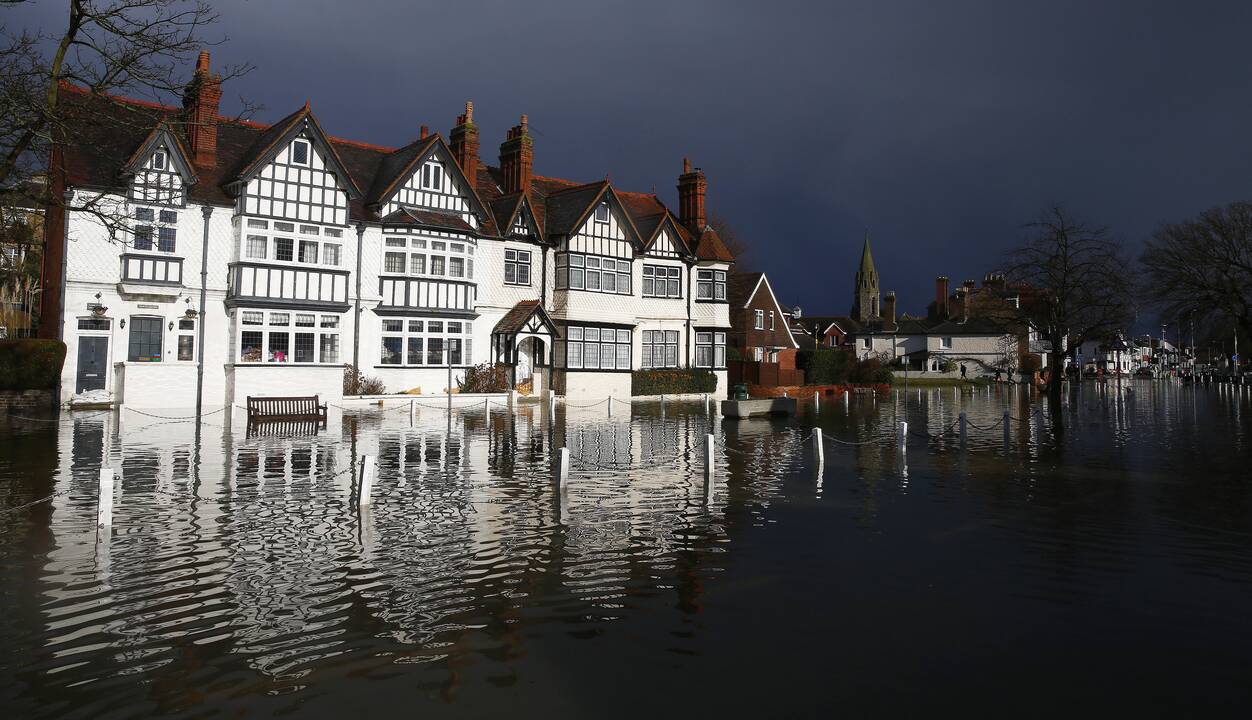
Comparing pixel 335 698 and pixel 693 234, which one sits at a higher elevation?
pixel 693 234

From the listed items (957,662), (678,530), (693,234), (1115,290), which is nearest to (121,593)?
(678,530)

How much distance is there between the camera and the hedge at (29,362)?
2716cm

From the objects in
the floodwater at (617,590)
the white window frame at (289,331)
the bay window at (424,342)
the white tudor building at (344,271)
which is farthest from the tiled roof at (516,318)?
the floodwater at (617,590)

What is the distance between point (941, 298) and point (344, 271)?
260ft

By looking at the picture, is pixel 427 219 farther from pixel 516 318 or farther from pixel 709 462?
pixel 709 462

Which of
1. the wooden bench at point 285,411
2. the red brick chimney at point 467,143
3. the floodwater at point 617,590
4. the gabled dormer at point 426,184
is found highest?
the red brick chimney at point 467,143

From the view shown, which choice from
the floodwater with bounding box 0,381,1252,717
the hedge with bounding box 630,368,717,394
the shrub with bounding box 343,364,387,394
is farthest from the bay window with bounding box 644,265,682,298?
the floodwater with bounding box 0,381,1252,717

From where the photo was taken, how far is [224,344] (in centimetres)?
3244

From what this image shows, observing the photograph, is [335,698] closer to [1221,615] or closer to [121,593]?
[121,593]

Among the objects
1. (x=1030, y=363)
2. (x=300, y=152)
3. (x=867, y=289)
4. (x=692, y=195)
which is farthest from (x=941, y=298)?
(x=300, y=152)

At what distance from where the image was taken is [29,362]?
27.5 m

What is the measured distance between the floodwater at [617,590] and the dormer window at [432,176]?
71.4 feet

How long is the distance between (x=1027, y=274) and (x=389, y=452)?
2704cm

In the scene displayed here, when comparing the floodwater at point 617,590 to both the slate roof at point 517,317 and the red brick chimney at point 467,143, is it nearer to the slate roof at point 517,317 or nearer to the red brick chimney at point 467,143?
the slate roof at point 517,317
